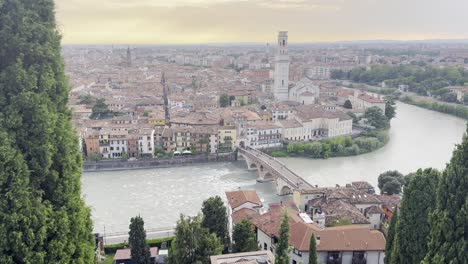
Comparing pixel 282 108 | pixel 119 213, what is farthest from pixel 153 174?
pixel 282 108

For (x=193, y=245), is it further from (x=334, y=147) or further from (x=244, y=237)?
(x=334, y=147)

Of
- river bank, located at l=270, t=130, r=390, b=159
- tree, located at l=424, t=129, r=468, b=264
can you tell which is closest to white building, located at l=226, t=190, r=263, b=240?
tree, located at l=424, t=129, r=468, b=264

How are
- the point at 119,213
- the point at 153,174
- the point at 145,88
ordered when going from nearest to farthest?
the point at 119,213 → the point at 153,174 → the point at 145,88

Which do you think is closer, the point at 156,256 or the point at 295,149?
the point at 156,256

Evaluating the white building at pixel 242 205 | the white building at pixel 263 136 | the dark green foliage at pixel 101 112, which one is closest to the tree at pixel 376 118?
the white building at pixel 263 136

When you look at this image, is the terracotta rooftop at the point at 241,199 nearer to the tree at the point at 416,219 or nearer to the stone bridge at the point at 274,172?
the stone bridge at the point at 274,172

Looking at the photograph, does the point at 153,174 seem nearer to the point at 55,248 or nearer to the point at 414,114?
the point at 55,248
